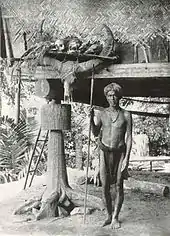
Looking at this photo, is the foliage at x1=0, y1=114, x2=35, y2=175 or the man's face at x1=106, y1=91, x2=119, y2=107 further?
the foliage at x1=0, y1=114, x2=35, y2=175

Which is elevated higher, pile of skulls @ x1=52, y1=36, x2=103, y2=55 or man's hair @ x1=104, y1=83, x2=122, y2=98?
pile of skulls @ x1=52, y1=36, x2=103, y2=55

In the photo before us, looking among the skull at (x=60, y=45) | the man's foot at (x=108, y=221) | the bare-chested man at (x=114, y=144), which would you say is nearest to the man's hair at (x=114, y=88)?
the bare-chested man at (x=114, y=144)

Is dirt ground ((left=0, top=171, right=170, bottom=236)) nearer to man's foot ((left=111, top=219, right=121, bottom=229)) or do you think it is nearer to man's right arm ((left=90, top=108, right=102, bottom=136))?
man's foot ((left=111, top=219, right=121, bottom=229))

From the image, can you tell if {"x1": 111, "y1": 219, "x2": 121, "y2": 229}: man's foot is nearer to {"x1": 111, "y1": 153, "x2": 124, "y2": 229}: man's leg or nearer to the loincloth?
{"x1": 111, "y1": 153, "x2": 124, "y2": 229}: man's leg

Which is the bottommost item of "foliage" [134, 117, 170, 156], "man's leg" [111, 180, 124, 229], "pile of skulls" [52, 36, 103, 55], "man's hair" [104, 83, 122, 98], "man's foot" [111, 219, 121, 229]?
"man's foot" [111, 219, 121, 229]

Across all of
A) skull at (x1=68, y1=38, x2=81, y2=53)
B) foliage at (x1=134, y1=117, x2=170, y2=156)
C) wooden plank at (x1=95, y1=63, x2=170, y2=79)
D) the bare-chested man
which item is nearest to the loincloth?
the bare-chested man

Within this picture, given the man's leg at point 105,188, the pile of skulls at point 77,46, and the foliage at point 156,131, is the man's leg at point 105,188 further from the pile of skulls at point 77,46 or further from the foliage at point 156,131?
the pile of skulls at point 77,46
